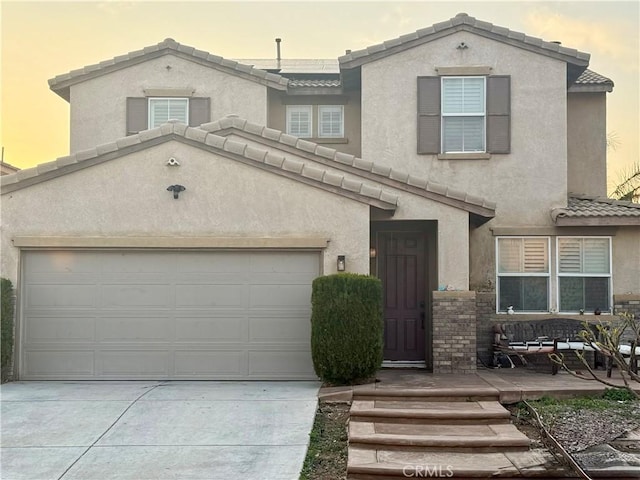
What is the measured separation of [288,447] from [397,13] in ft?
34.7

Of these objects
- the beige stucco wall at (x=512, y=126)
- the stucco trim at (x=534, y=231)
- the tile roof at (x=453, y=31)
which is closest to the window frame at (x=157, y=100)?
the tile roof at (x=453, y=31)

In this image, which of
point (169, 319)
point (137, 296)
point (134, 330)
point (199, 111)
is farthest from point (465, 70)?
point (134, 330)

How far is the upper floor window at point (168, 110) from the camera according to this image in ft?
53.6

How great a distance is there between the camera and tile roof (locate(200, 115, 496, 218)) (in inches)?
497

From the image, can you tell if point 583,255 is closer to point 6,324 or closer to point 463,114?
point 463,114

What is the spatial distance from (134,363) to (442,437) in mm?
5749

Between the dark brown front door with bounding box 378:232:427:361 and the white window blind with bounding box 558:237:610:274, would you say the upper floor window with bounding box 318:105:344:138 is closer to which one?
the dark brown front door with bounding box 378:232:427:361

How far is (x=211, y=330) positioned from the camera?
12.1m

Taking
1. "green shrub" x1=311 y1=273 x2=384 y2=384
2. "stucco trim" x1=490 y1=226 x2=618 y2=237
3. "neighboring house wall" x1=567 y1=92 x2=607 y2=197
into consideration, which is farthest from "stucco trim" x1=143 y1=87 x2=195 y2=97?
"neighboring house wall" x1=567 y1=92 x2=607 y2=197

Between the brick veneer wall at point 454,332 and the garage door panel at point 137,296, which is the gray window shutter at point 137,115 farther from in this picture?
the brick veneer wall at point 454,332

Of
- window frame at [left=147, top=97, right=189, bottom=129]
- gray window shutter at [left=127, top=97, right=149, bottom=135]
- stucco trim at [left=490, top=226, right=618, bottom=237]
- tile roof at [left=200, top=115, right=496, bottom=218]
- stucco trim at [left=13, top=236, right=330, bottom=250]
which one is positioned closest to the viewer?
stucco trim at [left=13, top=236, right=330, bottom=250]

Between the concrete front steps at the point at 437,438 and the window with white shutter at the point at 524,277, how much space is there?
4.12 m

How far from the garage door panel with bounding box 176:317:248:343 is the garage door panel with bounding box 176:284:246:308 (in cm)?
26

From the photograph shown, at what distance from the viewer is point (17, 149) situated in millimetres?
19172
